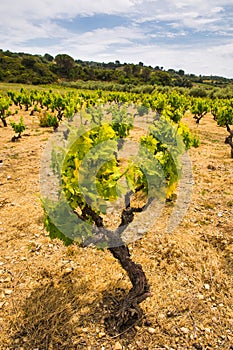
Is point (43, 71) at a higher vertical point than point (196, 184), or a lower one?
higher

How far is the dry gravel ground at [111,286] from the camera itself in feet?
14.4

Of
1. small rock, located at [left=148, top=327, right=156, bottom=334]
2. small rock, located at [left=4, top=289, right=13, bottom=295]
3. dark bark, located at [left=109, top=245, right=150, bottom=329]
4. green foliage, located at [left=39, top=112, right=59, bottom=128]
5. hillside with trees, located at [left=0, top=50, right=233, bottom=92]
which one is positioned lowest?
small rock, located at [left=4, top=289, right=13, bottom=295]

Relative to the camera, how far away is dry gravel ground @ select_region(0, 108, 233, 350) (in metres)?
4.38

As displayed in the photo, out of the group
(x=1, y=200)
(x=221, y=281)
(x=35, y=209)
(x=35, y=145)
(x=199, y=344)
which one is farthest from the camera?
(x=35, y=145)

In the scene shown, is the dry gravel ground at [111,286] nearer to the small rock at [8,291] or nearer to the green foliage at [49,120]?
the small rock at [8,291]

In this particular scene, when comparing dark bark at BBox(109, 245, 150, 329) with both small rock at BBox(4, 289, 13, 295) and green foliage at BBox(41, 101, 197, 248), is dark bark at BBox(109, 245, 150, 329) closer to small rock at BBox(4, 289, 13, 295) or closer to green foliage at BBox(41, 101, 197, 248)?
green foliage at BBox(41, 101, 197, 248)

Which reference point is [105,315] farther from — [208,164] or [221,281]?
[208,164]

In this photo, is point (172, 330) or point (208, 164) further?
point (208, 164)

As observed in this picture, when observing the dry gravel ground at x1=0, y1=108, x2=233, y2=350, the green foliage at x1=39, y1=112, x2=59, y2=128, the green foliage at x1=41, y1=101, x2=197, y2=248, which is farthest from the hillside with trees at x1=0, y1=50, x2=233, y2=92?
the green foliage at x1=41, y1=101, x2=197, y2=248

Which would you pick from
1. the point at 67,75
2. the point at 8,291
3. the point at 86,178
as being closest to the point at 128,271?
the point at 86,178

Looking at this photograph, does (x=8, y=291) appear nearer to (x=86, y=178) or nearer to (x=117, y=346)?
(x=117, y=346)

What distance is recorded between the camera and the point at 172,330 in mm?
4492

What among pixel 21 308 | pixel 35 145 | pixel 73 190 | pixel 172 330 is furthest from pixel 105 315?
→ pixel 35 145

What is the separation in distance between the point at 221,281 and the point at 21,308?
4059 millimetres
